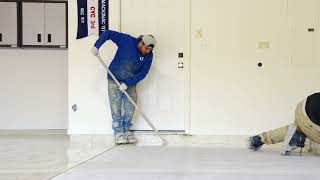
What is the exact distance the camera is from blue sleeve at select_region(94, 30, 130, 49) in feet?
14.5

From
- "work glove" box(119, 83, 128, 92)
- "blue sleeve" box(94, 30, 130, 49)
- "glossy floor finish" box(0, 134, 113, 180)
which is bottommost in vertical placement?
"glossy floor finish" box(0, 134, 113, 180)

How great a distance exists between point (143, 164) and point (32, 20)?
137 inches

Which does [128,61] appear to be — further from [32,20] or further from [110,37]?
[32,20]

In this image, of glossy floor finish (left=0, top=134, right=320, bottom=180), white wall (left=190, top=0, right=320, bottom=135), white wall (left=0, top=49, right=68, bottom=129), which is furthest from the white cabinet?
white wall (left=190, top=0, right=320, bottom=135)

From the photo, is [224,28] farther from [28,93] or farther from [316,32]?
[28,93]

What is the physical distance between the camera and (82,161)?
3104mm

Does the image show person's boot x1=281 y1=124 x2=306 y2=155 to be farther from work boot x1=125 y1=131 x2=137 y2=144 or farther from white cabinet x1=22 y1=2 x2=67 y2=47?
white cabinet x1=22 y1=2 x2=67 y2=47

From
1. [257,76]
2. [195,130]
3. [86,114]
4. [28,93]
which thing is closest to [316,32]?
[257,76]

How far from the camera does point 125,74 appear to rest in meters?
4.60

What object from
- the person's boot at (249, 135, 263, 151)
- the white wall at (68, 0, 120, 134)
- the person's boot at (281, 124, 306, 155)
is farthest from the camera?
the white wall at (68, 0, 120, 134)

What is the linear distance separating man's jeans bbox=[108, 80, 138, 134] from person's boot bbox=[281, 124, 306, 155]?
177 centimetres

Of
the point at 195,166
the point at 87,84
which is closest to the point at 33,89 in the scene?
the point at 87,84

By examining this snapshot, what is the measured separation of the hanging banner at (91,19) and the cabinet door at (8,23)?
1.28 meters

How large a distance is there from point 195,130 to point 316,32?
5.68ft
